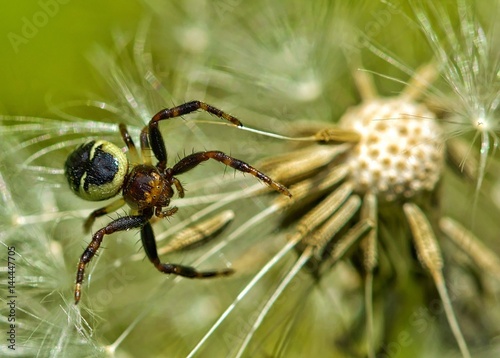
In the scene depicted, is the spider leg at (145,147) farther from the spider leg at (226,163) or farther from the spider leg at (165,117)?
the spider leg at (226,163)

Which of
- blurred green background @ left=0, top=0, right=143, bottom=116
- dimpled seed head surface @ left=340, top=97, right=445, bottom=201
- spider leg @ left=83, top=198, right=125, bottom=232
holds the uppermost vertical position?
blurred green background @ left=0, top=0, right=143, bottom=116

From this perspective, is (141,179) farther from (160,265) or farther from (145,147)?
(160,265)

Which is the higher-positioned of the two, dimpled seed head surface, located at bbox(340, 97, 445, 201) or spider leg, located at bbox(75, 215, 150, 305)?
spider leg, located at bbox(75, 215, 150, 305)

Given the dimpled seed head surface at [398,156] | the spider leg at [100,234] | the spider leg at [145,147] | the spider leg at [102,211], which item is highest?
the spider leg at [145,147]

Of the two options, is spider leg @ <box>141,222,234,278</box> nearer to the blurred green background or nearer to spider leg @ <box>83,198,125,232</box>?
spider leg @ <box>83,198,125,232</box>

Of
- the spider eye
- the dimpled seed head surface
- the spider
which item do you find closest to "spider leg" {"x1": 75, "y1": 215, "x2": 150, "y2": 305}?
the spider

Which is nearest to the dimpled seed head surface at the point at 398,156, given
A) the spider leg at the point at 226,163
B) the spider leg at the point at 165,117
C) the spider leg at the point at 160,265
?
the spider leg at the point at 226,163

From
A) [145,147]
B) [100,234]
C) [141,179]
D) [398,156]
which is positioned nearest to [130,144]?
[145,147]
